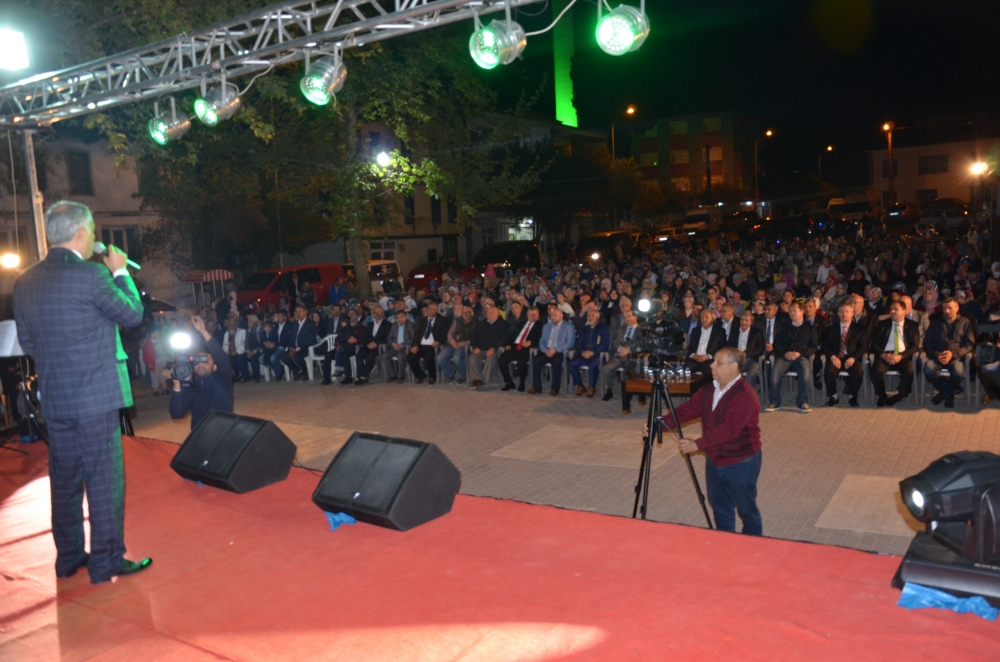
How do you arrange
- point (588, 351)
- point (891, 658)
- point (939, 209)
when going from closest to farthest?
1. point (891, 658)
2. point (588, 351)
3. point (939, 209)

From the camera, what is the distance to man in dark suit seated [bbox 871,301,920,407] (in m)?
9.10

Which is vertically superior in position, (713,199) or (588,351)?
(713,199)

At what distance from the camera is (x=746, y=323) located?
995 cm

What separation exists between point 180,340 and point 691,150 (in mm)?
64858

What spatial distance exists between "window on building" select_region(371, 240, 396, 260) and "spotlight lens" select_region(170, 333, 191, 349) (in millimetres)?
27644

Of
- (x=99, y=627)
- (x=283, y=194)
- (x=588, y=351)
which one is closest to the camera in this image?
(x=99, y=627)

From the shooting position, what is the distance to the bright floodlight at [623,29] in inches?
232

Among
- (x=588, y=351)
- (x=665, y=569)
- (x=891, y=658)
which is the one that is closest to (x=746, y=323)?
(x=588, y=351)

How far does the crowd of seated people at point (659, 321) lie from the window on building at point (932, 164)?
42114 millimetres

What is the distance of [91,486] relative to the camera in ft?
12.3

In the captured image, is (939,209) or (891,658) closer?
(891,658)

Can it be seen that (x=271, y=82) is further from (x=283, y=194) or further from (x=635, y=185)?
(x=635, y=185)

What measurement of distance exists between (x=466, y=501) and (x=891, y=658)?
2555mm

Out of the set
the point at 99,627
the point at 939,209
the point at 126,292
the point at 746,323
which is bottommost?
the point at 99,627
